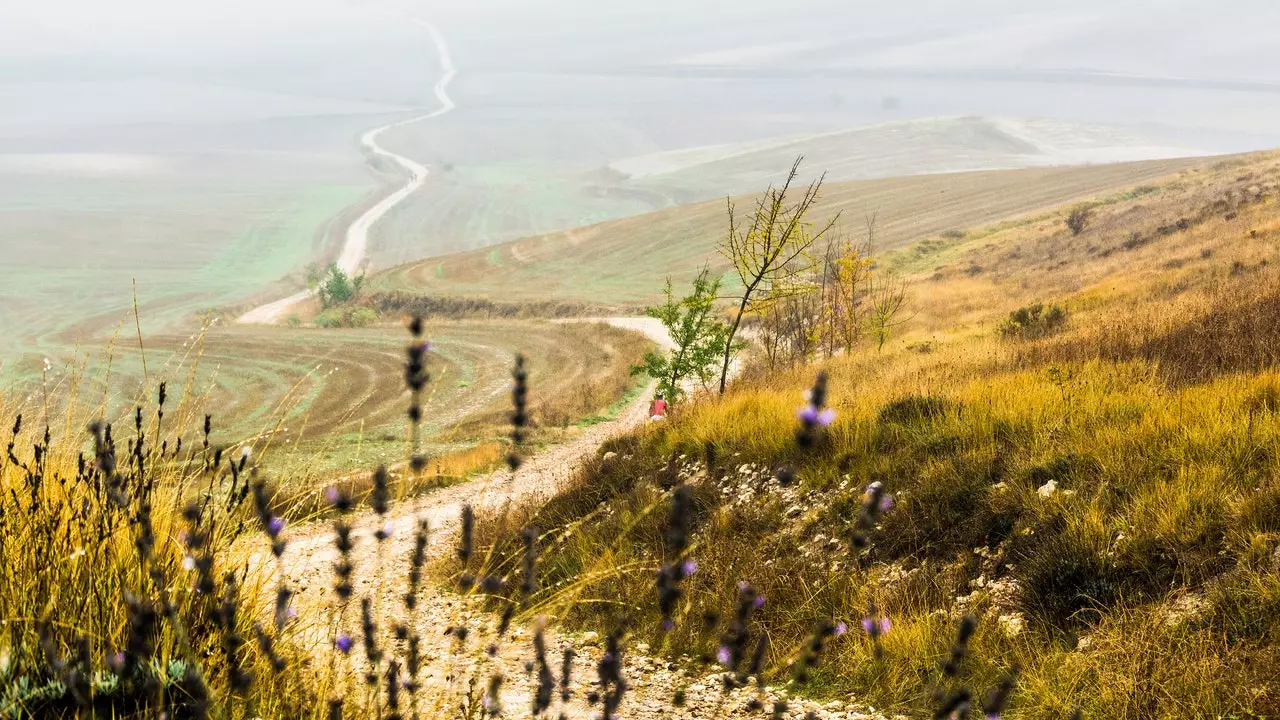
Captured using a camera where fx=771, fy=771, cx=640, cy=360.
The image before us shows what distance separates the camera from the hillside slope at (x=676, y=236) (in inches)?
2825

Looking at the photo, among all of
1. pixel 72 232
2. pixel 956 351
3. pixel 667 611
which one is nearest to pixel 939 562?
pixel 667 611

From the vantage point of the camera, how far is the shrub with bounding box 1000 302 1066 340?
13406 millimetres

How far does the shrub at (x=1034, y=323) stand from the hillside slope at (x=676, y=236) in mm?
45452

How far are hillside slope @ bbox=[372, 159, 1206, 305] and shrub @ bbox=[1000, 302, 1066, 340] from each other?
1789 inches

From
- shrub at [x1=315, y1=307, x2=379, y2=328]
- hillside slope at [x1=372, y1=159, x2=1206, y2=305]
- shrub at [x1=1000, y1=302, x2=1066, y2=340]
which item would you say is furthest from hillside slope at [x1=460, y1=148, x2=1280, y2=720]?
shrub at [x1=315, y1=307, x2=379, y2=328]

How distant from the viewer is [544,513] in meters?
8.98

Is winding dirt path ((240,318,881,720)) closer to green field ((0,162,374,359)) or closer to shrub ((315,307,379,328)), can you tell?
shrub ((315,307,379,328))

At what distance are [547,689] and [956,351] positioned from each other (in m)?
11.8

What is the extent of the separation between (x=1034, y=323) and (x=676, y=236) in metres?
75.9

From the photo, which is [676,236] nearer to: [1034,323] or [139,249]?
[1034,323]

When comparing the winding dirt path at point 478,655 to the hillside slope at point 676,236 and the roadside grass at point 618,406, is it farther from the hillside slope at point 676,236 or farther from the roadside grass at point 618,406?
the hillside slope at point 676,236

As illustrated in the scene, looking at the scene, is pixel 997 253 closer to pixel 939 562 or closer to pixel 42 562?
pixel 939 562

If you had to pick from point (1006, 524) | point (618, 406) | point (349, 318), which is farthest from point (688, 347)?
point (349, 318)

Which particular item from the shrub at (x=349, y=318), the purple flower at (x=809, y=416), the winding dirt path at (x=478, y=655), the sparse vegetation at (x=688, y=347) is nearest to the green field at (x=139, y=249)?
the shrub at (x=349, y=318)
